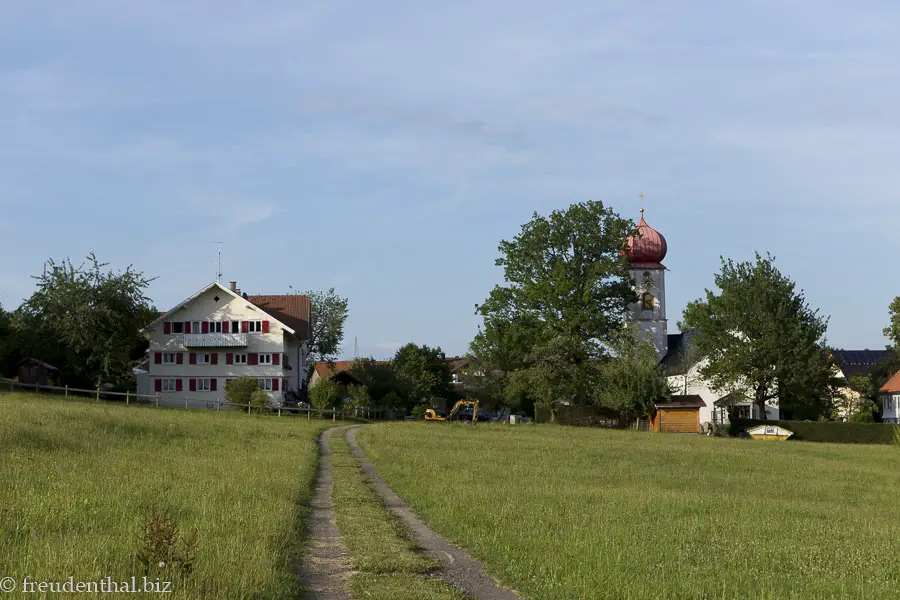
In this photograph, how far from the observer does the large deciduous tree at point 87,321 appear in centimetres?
7344

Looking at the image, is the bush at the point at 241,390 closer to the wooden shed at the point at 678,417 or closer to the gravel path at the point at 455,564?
the wooden shed at the point at 678,417

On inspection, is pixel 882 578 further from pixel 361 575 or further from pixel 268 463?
pixel 268 463

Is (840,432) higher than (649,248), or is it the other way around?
(649,248)

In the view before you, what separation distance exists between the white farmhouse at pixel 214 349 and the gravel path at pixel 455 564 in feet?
206

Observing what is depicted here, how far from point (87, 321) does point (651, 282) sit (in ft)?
190

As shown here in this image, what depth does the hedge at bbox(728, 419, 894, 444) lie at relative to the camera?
6700cm

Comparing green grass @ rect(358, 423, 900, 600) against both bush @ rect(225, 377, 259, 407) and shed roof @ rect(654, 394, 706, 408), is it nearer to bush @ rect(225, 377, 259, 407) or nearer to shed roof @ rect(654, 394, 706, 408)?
shed roof @ rect(654, 394, 706, 408)

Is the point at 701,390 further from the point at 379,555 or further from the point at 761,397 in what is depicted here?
the point at 379,555

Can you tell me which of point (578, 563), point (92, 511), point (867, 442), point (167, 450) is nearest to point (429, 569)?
point (578, 563)

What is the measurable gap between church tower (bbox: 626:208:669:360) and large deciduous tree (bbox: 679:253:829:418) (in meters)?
21.3

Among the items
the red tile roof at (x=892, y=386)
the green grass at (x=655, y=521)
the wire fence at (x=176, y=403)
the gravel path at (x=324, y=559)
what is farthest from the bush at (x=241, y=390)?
the red tile roof at (x=892, y=386)

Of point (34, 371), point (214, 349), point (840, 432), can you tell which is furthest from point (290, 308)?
point (840, 432)

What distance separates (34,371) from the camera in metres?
77.0

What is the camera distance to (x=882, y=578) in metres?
13.2
